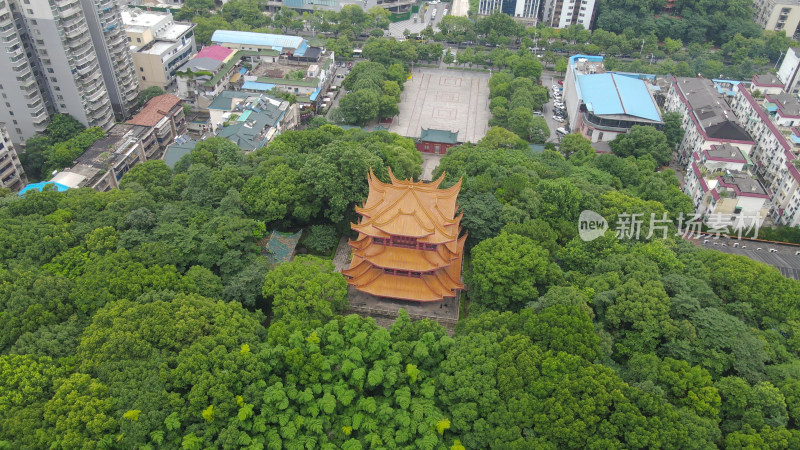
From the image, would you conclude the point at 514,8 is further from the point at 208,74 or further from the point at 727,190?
the point at 727,190

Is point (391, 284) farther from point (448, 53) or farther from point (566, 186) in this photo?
point (448, 53)

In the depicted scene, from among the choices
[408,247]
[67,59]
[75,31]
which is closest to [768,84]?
[408,247]

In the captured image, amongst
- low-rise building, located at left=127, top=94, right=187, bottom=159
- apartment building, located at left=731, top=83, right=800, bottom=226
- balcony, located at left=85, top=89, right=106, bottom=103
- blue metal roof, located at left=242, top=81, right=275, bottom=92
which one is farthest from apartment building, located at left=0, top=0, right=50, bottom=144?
apartment building, located at left=731, top=83, right=800, bottom=226

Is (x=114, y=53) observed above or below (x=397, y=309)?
above

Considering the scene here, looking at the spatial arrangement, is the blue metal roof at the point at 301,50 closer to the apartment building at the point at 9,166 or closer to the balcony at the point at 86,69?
the balcony at the point at 86,69

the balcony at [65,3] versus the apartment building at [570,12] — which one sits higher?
the balcony at [65,3]

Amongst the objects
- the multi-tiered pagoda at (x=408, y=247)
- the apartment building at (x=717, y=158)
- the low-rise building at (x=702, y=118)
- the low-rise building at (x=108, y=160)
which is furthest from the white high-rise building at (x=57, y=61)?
the low-rise building at (x=702, y=118)
